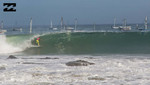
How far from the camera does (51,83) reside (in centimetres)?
1067

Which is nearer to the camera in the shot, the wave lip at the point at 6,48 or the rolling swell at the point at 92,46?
the wave lip at the point at 6,48

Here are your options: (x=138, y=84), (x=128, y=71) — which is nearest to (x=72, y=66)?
(x=128, y=71)

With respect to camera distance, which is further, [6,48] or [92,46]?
[92,46]

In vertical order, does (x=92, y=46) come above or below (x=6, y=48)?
below

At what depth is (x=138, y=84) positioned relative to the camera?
1037 centimetres

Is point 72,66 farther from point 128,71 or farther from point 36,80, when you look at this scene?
point 36,80

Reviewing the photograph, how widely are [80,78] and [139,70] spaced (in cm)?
334

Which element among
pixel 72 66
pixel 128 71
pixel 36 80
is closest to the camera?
pixel 36 80

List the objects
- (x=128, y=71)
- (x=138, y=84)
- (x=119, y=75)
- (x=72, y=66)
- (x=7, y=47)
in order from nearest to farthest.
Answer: (x=138, y=84), (x=119, y=75), (x=128, y=71), (x=72, y=66), (x=7, y=47)

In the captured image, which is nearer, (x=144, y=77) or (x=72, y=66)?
(x=144, y=77)

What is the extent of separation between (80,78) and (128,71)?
9.15ft

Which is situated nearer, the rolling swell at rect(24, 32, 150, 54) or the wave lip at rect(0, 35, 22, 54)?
the wave lip at rect(0, 35, 22, 54)

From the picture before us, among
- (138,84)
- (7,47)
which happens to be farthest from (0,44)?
(138,84)

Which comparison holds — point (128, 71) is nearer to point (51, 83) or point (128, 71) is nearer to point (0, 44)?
point (51, 83)
